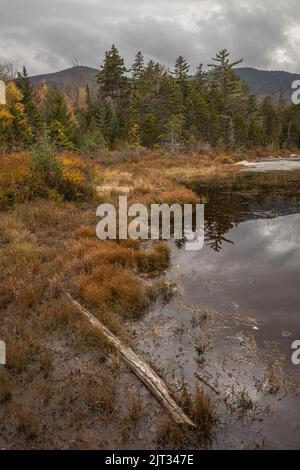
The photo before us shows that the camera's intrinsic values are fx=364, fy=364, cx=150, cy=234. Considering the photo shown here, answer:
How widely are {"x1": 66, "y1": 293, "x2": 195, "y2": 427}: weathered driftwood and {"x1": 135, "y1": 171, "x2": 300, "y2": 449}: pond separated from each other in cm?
24

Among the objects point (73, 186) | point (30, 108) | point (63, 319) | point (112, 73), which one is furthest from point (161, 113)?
point (63, 319)

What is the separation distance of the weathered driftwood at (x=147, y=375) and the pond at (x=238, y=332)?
0.79ft

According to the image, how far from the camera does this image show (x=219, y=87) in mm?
63312

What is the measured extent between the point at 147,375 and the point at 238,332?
2.04 m

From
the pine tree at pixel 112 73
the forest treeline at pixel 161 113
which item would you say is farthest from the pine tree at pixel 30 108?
the pine tree at pixel 112 73

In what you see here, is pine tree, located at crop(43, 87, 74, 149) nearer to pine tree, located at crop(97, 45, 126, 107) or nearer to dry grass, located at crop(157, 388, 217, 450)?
pine tree, located at crop(97, 45, 126, 107)

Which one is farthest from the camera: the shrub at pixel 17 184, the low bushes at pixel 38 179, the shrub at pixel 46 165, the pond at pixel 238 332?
the shrub at pixel 46 165

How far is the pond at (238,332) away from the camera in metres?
4.37

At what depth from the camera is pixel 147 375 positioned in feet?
16.4

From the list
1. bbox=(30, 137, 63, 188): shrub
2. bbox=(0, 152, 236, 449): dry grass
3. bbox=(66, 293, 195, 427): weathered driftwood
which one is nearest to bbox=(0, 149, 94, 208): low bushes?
bbox=(30, 137, 63, 188): shrub

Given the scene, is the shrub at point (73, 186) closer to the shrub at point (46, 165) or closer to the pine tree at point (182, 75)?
the shrub at point (46, 165)

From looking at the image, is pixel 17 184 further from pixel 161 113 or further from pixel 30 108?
pixel 161 113

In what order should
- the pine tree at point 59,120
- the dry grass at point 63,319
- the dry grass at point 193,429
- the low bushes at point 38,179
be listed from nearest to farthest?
the dry grass at point 193,429 → the dry grass at point 63,319 → the low bushes at point 38,179 → the pine tree at point 59,120
